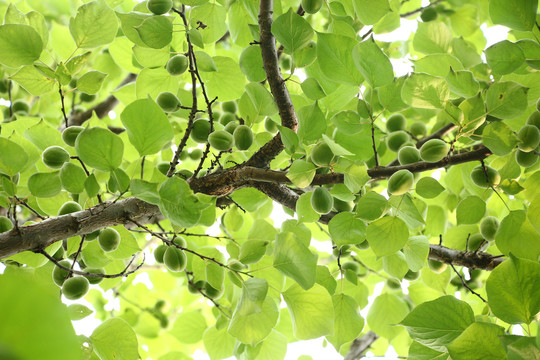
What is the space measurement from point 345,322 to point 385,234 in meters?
0.39

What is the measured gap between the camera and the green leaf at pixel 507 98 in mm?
994

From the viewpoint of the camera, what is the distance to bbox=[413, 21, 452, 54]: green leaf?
153cm

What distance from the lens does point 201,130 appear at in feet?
4.17

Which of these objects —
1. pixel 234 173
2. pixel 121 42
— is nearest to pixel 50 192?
pixel 234 173

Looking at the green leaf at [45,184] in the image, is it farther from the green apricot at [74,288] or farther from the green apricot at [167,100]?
the green apricot at [167,100]

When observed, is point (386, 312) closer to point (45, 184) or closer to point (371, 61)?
point (371, 61)

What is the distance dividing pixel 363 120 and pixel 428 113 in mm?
462

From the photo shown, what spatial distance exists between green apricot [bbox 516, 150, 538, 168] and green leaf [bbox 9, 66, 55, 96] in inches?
55.5

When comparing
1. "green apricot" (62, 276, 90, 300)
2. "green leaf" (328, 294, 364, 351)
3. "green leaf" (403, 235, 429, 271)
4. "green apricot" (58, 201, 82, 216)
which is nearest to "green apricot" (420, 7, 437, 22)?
"green leaf" (403, 235, 429, 271)

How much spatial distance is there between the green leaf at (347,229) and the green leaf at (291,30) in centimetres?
50

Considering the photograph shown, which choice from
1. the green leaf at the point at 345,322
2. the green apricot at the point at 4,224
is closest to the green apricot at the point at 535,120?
the green leaf at the point at 345,322

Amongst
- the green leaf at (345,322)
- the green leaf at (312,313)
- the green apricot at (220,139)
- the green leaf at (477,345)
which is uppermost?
the green apricot at (220,139)

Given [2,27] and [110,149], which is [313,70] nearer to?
[110,149]

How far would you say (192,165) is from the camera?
2410 mm
